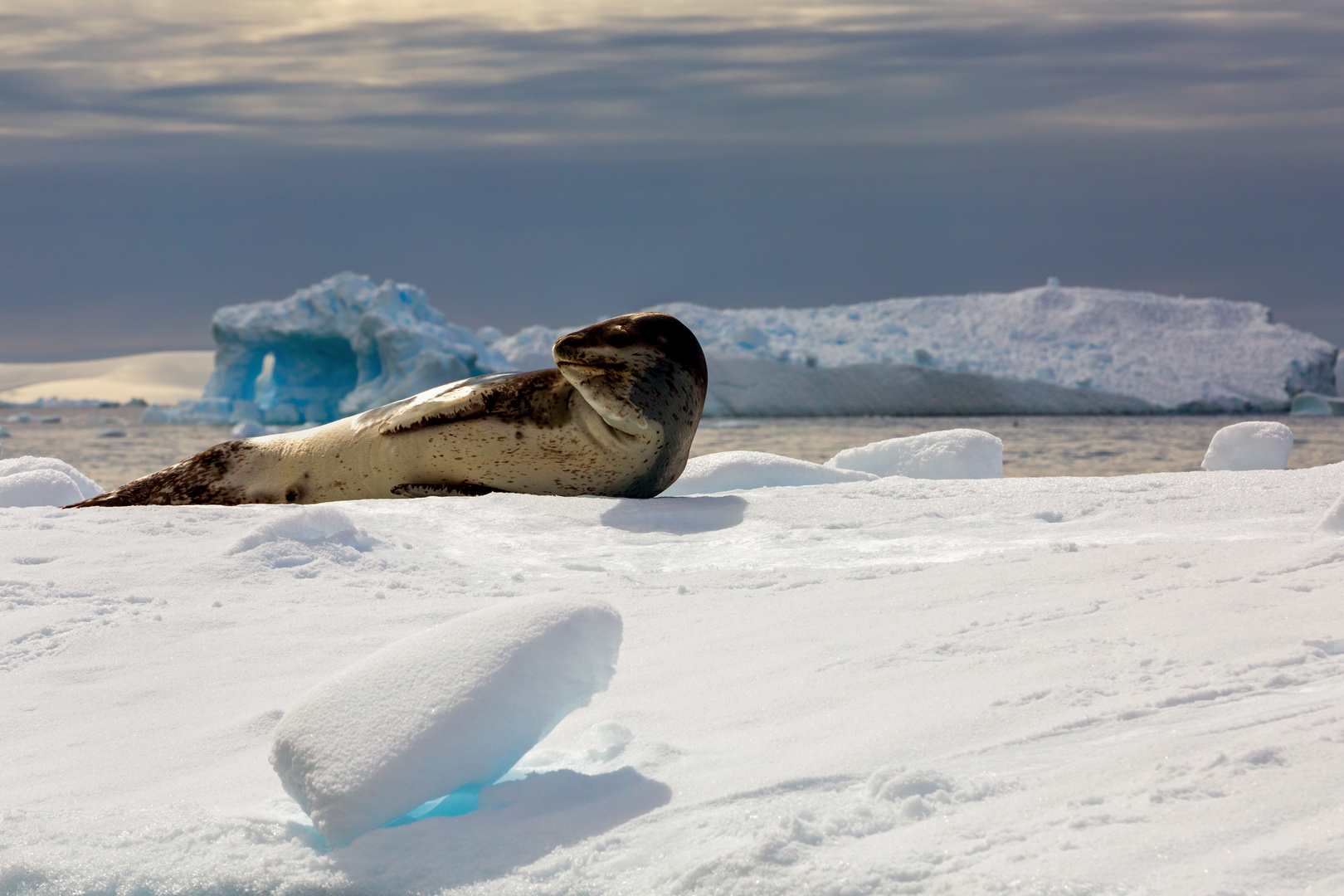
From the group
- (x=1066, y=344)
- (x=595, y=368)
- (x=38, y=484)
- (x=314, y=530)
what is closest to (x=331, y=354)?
(x=1066, y=344)

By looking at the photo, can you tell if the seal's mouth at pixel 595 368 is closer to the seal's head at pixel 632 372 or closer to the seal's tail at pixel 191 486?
the seal's head at pixel 632 372

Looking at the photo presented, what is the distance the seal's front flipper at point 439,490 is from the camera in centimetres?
446

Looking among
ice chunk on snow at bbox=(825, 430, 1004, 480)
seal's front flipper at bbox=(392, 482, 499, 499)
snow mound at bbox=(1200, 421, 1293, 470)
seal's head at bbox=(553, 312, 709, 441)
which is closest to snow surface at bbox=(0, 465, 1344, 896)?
seal's head at bbox=(553, 312, 709, 441)

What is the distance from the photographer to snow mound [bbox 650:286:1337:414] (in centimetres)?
3416

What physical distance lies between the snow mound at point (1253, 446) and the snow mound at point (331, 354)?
21774 mm

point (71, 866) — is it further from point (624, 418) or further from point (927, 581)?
point (624, 418)

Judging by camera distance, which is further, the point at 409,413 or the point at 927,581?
the point at 409,413

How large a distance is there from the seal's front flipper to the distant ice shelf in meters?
23.3

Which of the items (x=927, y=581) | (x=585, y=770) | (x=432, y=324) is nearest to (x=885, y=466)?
(x=927, y=581)

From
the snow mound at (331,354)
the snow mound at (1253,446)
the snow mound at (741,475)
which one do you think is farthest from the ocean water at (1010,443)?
the snow mound at (741,475)

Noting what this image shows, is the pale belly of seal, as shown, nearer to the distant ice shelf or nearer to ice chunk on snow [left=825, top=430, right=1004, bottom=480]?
ice chunk on snow [left=825, top=430, right=1004, bottom=480]

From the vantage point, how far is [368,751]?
1.69m

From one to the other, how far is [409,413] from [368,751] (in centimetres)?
302

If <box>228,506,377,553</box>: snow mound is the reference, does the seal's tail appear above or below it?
below
